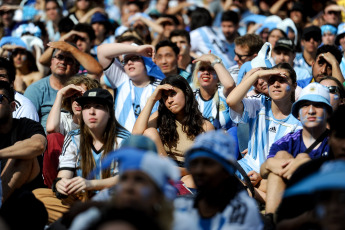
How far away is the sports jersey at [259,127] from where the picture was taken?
23.4ft

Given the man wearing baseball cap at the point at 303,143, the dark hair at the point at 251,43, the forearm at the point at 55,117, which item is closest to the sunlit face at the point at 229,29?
the dark hair at the point at 251,43

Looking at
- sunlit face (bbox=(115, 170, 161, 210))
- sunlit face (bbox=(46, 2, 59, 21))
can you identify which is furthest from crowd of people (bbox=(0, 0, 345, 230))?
sunlit face (bbox=(46, 2, 59, 21))

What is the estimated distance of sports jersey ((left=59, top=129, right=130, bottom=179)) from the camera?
6.29 metres

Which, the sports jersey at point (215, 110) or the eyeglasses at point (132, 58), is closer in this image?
the sports jersey at point (215, 110)

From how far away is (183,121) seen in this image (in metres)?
7.02

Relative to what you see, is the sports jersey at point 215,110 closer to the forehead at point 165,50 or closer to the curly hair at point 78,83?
the forehead at point 165,50

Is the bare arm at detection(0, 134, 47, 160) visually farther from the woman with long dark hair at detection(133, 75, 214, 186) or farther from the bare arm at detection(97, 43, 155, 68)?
the bare arm at detection(97, 43, 155, 68)

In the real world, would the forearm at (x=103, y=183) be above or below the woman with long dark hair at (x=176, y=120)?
below

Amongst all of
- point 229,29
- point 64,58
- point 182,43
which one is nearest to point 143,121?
point 64,58

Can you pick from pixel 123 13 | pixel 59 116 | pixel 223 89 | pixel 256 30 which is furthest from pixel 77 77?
pixel 123 13

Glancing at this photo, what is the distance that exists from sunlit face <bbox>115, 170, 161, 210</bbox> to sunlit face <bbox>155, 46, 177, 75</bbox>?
515cm

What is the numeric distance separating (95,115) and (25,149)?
740 mm

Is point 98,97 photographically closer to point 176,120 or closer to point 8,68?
point 176,120

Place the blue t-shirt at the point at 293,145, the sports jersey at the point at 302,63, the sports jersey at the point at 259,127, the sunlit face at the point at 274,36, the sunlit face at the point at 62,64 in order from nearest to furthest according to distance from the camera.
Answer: the blue t-shirt at the point at 293,145 < the sports jersey at the point at 259,127 < the sunlit face at the point at 62,64 < the sports jersey at the point at 302,63 < the sunlit face at the point at 274,36
